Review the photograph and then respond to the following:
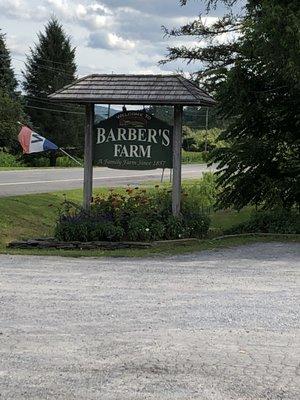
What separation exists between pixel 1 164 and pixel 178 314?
40.7 m

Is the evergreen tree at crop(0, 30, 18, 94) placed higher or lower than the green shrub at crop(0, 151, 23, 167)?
higher

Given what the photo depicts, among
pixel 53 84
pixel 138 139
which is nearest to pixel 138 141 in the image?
pixel 138 139

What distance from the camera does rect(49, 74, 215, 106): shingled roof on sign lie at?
12.4 metres

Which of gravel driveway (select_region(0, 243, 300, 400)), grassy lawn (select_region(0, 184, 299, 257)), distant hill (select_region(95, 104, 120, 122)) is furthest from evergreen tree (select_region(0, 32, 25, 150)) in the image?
gravel driveway (select_region(0, 243, 300, 400))

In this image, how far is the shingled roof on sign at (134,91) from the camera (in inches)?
490

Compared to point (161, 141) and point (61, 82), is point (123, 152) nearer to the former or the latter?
point (161, 141)

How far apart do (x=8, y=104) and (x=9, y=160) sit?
13294 mm

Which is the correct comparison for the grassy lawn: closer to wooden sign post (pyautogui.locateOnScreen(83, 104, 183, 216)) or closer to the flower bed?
the flower bed

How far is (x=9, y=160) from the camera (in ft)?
158

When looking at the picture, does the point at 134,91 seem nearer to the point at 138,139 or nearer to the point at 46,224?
the point at 138,139

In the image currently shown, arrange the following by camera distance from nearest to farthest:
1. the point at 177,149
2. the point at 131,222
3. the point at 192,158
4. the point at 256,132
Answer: the point at 131,222 < the point at 177,149 < the point at 256,132 < the point at 192,158

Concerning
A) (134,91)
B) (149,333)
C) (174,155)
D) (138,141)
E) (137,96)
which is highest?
(134,91)

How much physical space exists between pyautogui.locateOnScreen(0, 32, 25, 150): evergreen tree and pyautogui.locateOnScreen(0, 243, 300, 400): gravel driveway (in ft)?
88.7

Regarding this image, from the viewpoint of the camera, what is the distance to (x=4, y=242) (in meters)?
13.8
